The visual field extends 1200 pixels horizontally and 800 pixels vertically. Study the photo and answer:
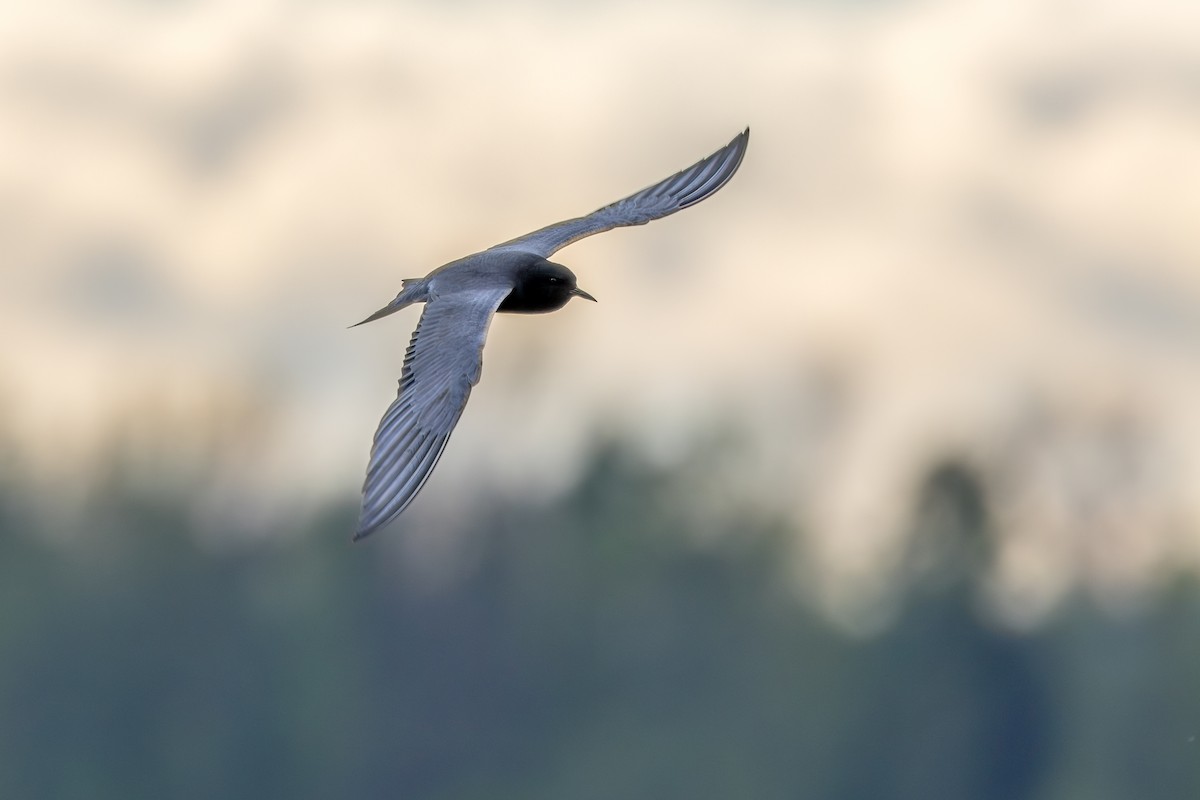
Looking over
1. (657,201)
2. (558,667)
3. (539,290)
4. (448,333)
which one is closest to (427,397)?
(448,333)

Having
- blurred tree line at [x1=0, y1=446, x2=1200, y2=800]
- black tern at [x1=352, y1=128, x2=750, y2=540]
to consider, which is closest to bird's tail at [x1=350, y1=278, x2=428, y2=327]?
black tern at [x1=352, y1=128, x2=750, y2=540]

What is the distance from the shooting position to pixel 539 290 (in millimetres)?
14422

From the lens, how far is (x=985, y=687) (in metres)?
65.6

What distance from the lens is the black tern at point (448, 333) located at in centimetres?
1249

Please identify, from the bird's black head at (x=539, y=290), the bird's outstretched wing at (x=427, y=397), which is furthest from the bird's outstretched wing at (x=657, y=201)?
the bird's outstretched wing at (x=427, y=397)

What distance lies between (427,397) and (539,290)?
1.54 metres

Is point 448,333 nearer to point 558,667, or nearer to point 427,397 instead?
point 427,397

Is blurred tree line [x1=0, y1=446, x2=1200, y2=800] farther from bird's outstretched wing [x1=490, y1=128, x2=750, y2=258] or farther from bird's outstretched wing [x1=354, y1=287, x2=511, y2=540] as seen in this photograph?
bird's outstretched wing [x1=354, y1=287, x2=511, y2=540]

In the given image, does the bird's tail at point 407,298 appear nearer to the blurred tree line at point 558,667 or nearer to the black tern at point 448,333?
the black tern at point 448,333

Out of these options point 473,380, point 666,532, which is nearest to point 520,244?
point 473,380

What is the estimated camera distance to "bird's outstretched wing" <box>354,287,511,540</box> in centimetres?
1234

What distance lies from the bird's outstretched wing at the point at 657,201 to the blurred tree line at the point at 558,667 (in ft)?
147

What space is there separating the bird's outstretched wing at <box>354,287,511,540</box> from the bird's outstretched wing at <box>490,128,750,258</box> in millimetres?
1672

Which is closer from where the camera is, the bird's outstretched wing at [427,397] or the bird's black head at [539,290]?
the bird's outstretched wing at [427,397]
